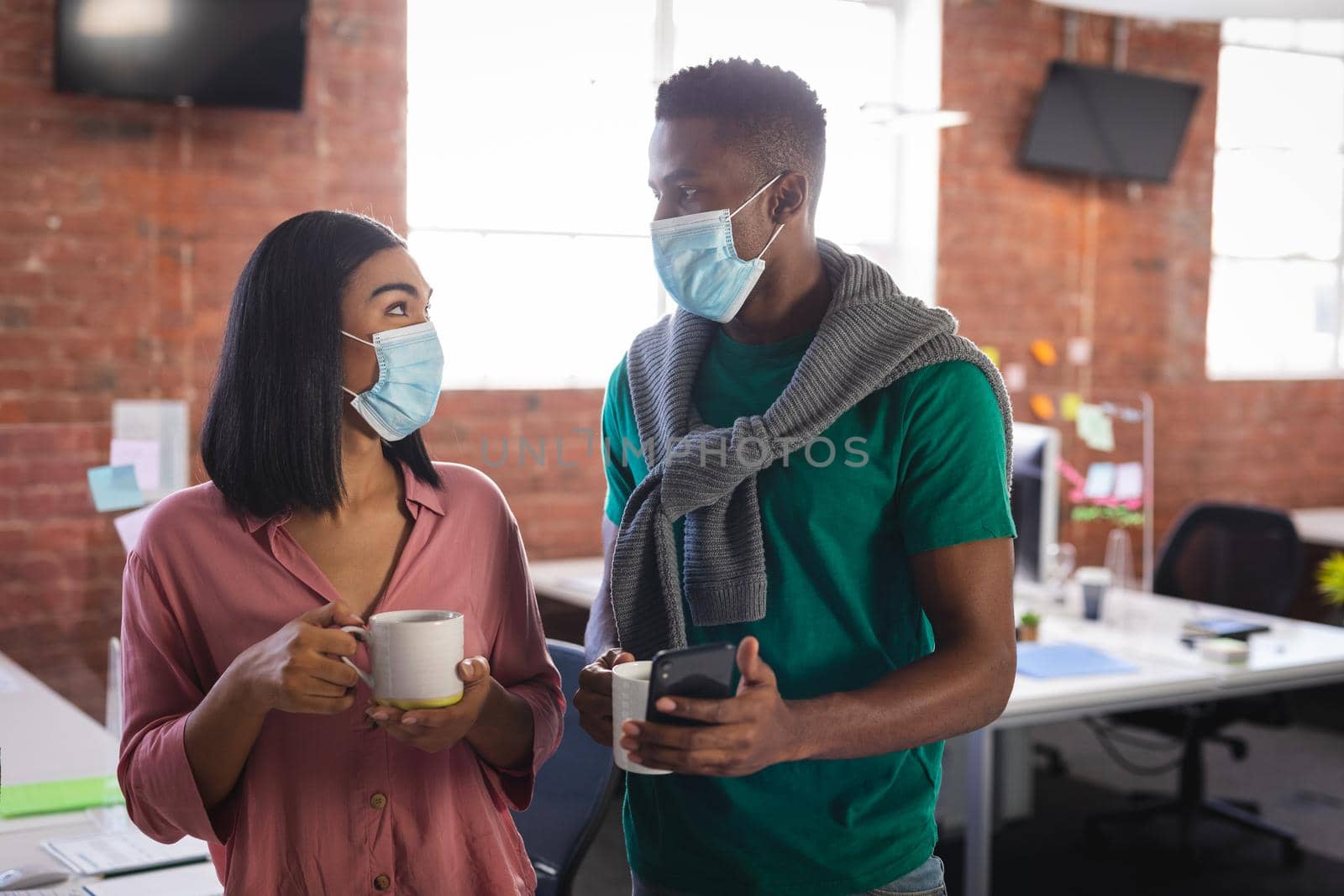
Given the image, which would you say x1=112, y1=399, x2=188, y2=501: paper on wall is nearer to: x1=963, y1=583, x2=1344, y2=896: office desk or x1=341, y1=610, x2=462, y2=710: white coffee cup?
x1=963, y1=583, x2=1344, y2=896: office desk

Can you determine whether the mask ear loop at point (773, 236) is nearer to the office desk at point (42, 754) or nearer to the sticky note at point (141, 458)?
the office desk at point (42, 754)

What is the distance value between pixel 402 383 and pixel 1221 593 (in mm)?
3355

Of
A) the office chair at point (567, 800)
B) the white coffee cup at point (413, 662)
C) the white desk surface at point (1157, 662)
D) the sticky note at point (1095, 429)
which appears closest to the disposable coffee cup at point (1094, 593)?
the white desk surface at point (1157, 662)

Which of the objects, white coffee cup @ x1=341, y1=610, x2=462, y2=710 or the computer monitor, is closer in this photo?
white coffee cup @ x1=341, y1=610, x2=462, y2=710

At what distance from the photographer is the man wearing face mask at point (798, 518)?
1.26 meters

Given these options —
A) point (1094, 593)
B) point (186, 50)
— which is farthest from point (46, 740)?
point (1094, 593)

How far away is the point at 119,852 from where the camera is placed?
1.66 metres

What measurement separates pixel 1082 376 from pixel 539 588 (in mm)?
2799

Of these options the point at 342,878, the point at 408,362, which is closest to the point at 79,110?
the point at 408,362

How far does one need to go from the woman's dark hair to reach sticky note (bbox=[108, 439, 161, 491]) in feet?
3.66

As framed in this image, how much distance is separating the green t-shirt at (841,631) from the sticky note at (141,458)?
1426mm

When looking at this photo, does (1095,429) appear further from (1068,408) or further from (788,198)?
(788,198)

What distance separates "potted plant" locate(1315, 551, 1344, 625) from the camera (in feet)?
13.5

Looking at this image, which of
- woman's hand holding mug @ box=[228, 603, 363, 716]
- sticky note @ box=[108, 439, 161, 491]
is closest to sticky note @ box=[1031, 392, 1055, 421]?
sticky note @ box=[108, 439, 161, 491]
